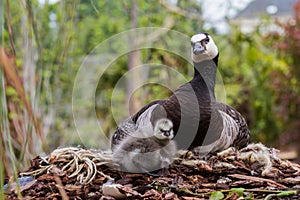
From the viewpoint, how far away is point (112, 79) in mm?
8625

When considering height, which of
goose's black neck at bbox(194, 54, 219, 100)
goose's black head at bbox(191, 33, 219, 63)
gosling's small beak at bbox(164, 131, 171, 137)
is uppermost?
goose's black head at bbox(191, 33, 219, 63)

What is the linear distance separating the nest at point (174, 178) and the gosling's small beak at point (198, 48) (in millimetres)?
542

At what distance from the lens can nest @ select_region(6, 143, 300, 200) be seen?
207 centimetres

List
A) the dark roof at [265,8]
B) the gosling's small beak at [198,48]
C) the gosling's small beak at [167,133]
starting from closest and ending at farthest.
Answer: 1. the gosling's small beak at [167,133]
2. the gosling's small beak at [198,48]
3. the dark roof at [265,8]

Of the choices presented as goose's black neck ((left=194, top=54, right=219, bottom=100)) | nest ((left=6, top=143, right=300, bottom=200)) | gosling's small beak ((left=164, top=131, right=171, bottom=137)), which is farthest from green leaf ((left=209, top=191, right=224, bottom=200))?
goose's black neck ((left=194, top=54, right=219, bottom=100))

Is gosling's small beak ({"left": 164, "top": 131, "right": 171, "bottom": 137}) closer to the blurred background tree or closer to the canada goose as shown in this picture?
the canada goose

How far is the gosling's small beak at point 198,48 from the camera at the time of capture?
2719mm

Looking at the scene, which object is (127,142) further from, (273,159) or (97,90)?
(97,90)

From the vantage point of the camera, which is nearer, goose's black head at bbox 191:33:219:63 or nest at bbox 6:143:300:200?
nest at bbox 6:143:300:200

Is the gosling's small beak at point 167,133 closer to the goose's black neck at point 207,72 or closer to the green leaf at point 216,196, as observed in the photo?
the green leaf at point 216,196

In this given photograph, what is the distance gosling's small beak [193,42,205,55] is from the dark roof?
6.46 metres

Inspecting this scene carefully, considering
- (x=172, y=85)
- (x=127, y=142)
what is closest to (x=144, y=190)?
(x=127, y=142)

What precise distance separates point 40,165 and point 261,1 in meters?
9.75

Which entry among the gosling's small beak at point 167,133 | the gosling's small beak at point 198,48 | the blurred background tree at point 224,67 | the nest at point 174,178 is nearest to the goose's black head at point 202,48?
the gosling's small beak at point 198,48
